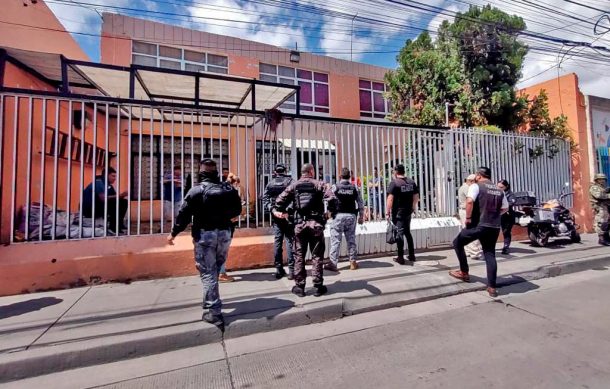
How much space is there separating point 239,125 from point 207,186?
298cm

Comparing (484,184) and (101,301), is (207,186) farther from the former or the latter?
(484,184)

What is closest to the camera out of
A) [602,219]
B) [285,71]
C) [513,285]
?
[513,285]

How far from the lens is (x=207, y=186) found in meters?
3.64

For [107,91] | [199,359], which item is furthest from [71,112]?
[199,359]

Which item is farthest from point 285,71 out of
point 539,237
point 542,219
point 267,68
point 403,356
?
point 403,356

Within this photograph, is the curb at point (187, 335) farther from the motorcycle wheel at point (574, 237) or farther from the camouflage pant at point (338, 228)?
the motorcycle wheel at point (574, 237)

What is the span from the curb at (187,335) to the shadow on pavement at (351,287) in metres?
0.18

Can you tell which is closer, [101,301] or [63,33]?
[101,301]

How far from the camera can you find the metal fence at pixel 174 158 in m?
4.86

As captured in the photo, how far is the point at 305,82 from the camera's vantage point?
15008mm

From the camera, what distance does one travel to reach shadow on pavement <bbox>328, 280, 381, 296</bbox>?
453 centimetres

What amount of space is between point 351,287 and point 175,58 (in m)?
11.6

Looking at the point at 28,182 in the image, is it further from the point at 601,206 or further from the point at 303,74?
the point at 303,74

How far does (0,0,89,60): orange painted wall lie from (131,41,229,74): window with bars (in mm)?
2489
